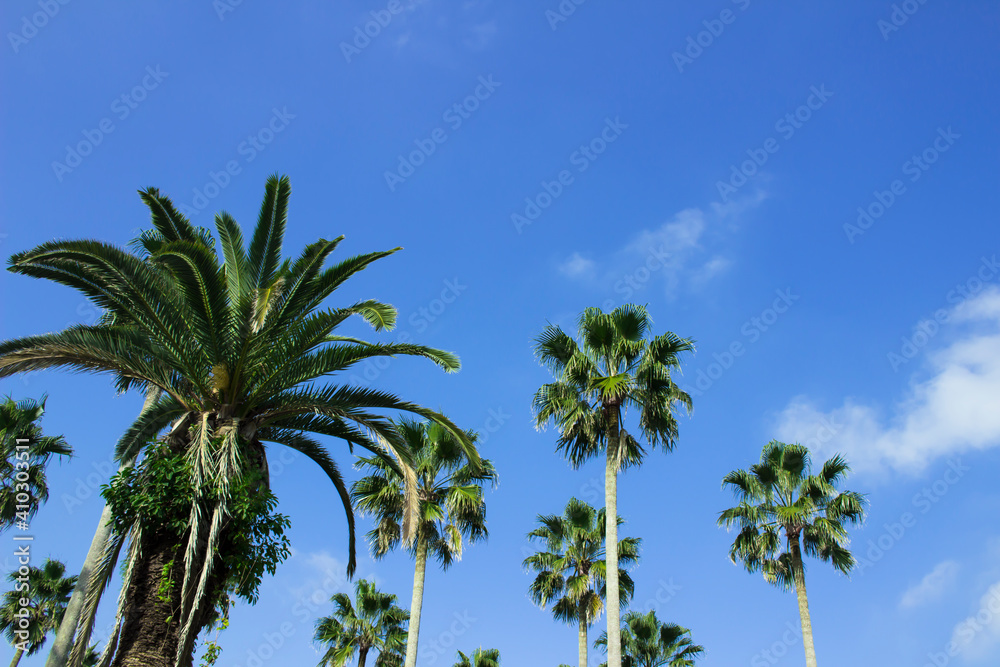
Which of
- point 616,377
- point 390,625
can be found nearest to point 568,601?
point 390,625

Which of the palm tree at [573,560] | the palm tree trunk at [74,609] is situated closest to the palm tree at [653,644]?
the palm tree at [573,560]

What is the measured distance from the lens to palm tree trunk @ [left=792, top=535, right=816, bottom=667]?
72.0 ft

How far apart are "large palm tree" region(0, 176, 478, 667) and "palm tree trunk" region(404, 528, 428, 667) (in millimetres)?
9157

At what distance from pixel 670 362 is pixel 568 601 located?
38.3ft

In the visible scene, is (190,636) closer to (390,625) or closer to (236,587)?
(236,587)

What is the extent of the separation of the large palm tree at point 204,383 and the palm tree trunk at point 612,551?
751 cm

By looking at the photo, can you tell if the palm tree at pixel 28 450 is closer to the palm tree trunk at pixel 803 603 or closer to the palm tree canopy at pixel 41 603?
the palm tree canopy at pixel 41 603

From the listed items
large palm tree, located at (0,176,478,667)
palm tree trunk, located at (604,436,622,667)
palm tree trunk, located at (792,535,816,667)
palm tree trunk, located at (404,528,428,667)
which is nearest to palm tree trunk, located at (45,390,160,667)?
large palm tree, located at (0,176,478,667)

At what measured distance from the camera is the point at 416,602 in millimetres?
20484

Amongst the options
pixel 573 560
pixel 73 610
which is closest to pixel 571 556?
pixel 573 560

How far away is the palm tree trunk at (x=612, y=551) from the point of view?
16.2 meters

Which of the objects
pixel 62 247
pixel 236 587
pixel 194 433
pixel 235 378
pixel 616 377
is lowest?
pixel 236 587

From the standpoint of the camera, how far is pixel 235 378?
1081 centimetres

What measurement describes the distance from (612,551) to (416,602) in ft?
20.9
